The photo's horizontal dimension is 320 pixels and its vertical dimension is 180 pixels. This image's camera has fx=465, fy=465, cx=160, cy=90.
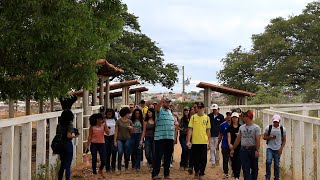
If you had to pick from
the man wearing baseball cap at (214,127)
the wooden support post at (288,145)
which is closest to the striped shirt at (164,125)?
the man wearing baseball cap at (214,127)

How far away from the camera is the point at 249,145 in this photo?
29.8 ft

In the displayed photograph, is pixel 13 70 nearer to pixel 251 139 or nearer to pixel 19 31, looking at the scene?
pixel 19 31

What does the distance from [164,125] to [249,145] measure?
180 centimetres

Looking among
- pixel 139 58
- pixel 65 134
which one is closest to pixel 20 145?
pixel 65 134

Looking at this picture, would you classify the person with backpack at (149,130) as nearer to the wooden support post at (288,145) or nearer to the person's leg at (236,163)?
the person's leg at (236,163)

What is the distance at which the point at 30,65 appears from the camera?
28.3ft

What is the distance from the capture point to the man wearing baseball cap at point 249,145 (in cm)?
905

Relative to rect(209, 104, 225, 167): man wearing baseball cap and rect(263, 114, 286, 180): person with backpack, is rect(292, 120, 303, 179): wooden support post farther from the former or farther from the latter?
rect(209, 104, 225, 167): man wearing baseball cap

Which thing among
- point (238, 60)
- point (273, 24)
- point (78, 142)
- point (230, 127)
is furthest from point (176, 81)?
point (230, 127)

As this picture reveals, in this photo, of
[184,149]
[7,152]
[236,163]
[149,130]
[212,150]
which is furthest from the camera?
[212,150]

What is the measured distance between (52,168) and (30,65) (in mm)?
2405

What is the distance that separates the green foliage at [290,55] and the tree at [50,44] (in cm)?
2459

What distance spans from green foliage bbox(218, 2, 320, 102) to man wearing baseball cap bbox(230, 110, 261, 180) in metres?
23.7

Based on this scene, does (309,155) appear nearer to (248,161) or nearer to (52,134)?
(248,161)
